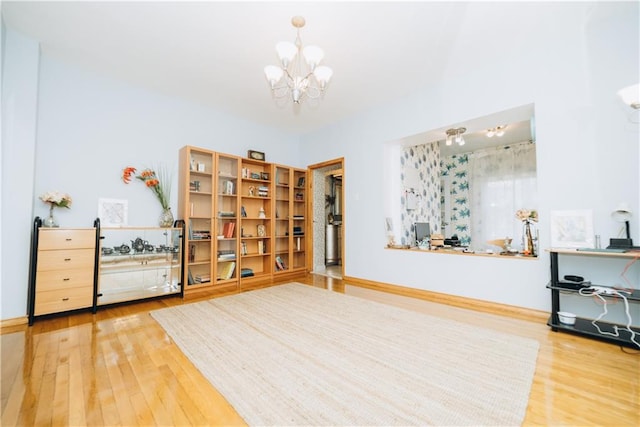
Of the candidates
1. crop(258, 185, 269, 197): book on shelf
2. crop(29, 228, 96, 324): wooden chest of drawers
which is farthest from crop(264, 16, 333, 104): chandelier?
crop(29, 228, 96, 324): wooden chest of drawers

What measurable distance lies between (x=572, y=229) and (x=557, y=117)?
1107 mm

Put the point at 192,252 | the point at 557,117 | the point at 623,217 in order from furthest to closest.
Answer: the point at 192,252 → the point at 557,117 → the point at 623,217

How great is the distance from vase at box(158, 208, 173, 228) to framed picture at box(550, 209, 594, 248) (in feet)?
14.4

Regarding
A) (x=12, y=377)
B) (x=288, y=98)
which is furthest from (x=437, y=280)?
(x=12, y=377)

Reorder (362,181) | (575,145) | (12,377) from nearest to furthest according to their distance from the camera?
(12,377) → (575,145) → (362,181)

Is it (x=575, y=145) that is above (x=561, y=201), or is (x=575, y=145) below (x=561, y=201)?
above

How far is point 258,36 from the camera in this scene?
254 cm

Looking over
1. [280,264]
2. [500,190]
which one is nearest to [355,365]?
[280,264]

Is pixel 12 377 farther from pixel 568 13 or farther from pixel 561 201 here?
pixel 568 13

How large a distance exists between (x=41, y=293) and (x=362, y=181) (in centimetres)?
406

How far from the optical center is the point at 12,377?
159cm

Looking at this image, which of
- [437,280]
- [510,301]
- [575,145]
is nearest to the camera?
[575,145]

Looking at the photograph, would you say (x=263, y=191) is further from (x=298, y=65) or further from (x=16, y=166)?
(x=16, y=166)

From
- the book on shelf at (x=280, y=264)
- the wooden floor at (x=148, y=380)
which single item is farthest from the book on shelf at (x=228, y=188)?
the wooden floor at (x=148, y=380)
